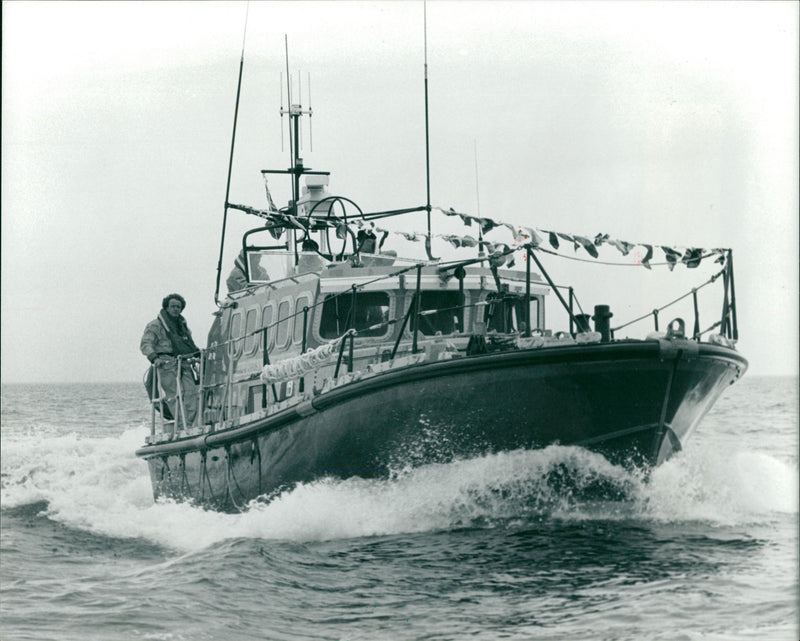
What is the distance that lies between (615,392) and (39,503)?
35.1 feet

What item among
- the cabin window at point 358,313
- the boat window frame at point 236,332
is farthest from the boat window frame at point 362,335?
the boat window frame at point 236,332

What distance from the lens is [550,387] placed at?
34.0 feet

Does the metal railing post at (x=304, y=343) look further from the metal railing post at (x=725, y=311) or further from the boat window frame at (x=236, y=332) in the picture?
the metal railing post at (x=725, y=311)

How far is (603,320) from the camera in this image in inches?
413

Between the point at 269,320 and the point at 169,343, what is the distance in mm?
1412

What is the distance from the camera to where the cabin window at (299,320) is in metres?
13.0

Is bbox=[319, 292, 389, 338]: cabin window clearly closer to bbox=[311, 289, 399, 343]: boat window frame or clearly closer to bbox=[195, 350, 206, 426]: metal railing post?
bbox=[311, 289, 399, 343]: boat window frame

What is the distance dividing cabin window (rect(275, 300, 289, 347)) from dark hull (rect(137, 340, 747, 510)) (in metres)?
2.06

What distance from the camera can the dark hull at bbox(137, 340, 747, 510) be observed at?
1035cm

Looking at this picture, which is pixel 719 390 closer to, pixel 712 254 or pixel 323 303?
pixel 712 254

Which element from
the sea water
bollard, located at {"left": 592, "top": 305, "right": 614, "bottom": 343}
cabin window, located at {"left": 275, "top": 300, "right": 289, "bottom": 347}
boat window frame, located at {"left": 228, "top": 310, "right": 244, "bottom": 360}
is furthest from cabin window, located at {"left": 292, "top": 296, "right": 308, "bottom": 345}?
bollard, located at {"left": 592, "top": 305, "right": 614, "bottom": 343}

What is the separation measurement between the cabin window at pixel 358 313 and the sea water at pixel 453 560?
78.0 inches

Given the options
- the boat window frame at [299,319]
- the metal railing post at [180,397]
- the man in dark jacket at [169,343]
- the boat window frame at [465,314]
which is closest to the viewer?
the boat window frame at [465,314]

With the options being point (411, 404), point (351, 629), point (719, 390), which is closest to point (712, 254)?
point (719, 390)
